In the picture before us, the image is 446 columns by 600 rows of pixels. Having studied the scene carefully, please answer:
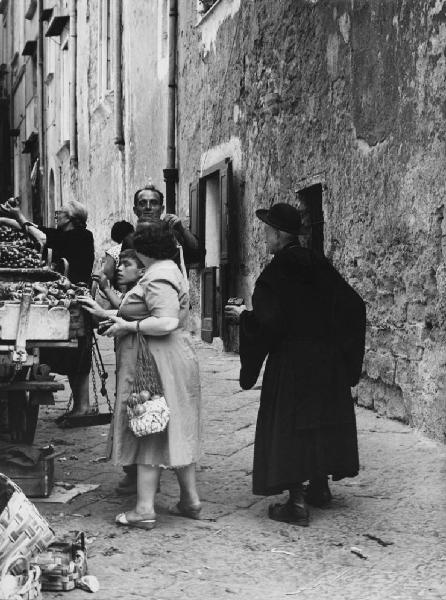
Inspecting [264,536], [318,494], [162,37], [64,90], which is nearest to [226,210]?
[162,37]

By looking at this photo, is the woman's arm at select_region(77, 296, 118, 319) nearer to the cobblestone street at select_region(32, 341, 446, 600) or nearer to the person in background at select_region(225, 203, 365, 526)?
the person in background at select_region(225, 203, 365, 526)

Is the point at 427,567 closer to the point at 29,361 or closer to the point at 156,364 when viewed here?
the point at 156,364

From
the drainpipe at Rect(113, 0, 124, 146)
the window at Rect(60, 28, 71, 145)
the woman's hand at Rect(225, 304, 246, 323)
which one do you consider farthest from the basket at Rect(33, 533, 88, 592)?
the window at Rect(60, 28, 71, 145)

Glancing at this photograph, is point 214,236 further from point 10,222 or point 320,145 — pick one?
point 10,222

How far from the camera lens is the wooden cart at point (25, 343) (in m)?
4.57

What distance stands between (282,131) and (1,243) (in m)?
4.13

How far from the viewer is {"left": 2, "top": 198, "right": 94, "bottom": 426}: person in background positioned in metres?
6.99

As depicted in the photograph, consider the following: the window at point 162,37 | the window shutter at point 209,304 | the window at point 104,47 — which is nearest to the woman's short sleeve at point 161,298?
the window shutter at point 209,304

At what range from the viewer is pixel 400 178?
6.86 meters

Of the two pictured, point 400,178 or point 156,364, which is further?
point 400,178

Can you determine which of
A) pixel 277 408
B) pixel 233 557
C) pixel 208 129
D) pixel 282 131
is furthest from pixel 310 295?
pixel 208 129

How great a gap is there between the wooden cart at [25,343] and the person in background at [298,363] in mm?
852

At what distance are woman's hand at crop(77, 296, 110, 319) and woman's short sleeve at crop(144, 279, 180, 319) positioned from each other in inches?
10.9

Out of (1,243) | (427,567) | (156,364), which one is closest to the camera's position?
(427,567)
